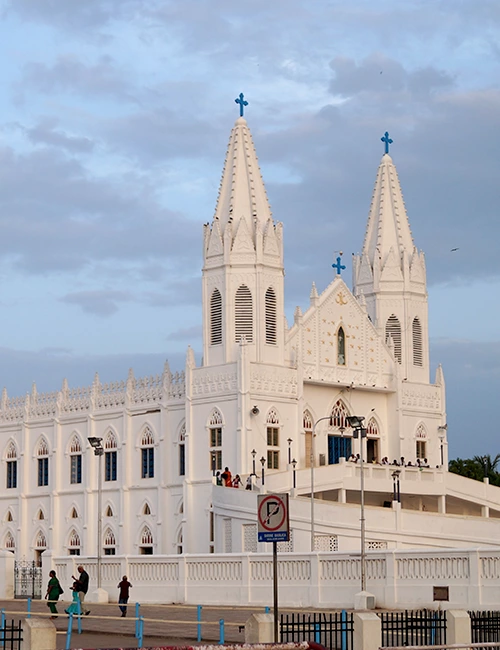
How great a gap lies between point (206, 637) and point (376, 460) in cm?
4008

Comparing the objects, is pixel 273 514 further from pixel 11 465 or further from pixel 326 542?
pixel 11 465

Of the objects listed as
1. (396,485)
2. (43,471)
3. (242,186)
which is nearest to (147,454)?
(43,471)

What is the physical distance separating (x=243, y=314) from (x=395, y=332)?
467 inches

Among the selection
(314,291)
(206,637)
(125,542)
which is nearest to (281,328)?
(314,291)

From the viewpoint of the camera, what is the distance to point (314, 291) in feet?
232

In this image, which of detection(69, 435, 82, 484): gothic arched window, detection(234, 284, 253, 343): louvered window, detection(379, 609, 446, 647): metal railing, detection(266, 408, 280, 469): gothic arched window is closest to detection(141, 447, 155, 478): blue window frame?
detection(69, 435, 82, 484): gothic arched window

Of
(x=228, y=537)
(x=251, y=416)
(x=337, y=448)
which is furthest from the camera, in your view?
(x=337, y=448)

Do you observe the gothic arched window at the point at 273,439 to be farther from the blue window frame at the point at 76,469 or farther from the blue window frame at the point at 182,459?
the blue window frame at the point at 76,469

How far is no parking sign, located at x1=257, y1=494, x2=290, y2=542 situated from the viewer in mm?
24562

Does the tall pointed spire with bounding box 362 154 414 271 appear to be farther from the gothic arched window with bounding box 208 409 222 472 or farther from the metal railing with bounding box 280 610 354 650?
the metal railing with bounding box 280 610 354 650

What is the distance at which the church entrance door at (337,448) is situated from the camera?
70.1m

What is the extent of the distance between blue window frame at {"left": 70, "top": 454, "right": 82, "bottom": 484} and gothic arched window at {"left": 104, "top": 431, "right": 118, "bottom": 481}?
2.38 metres

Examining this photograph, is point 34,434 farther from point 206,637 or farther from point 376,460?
point 206,637

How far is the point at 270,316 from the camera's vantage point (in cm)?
6800
